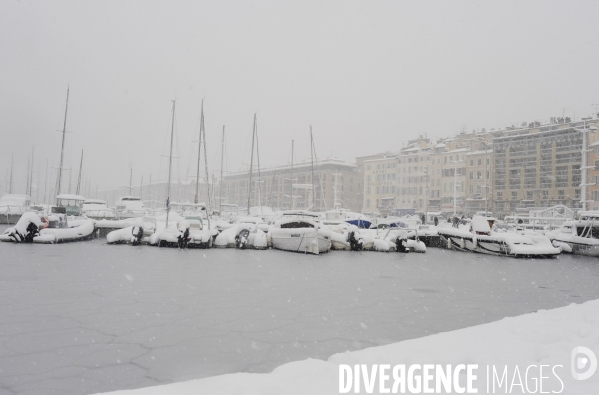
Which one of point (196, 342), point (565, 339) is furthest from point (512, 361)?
point (196, 342)

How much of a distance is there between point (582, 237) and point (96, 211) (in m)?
35.5

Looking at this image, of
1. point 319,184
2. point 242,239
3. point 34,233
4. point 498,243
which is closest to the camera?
point 34,233

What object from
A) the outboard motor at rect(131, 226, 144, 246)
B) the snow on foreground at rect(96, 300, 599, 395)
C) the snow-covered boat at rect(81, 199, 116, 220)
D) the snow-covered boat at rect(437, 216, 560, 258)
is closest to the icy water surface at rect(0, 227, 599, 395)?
the snow on foreground at rect(96, 300, 599, 395)

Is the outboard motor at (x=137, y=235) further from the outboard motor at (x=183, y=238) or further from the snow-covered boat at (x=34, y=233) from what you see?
the snow-covered boat at (x=34, y=233)

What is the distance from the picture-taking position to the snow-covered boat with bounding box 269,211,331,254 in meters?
21.2

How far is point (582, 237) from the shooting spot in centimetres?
2481

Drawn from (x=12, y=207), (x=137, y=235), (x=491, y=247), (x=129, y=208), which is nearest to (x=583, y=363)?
(x=491, y=247)

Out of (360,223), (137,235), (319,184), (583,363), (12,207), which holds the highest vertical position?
(319,184)

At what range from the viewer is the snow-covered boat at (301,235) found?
21.2 metres

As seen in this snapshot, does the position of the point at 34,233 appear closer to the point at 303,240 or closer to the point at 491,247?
the point at 303,240

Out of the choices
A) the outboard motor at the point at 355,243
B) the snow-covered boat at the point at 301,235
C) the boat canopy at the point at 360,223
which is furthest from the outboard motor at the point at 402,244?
the boat canopy at the point at 360,223

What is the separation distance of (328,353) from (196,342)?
168 cm

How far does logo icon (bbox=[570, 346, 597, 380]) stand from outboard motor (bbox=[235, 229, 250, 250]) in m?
18.8

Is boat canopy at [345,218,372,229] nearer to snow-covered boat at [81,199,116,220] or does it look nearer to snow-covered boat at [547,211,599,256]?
snow-covered boat at [547,211,599,256]
